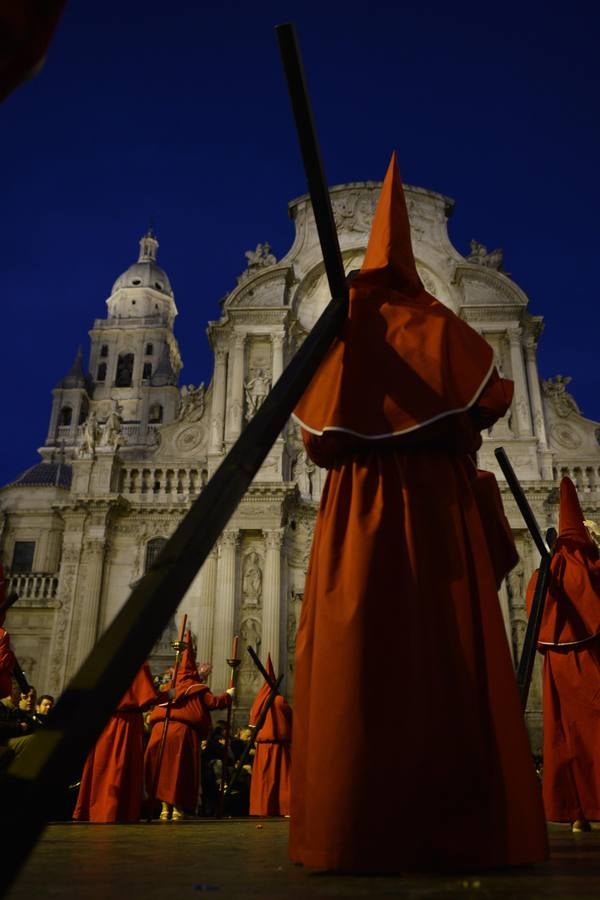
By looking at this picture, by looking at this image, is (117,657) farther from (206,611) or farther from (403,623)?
(206,611)

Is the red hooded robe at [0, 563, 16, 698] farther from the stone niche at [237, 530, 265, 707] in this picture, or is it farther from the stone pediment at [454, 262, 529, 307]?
the stone pediment at [454, 262, 529, 307]

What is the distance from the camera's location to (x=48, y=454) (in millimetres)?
54062

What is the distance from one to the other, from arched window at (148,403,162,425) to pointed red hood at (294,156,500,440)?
5518 cm

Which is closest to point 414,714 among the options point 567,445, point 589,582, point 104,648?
point 104,648

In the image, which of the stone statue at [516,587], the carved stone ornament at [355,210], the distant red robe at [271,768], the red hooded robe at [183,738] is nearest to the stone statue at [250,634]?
the distant red robe at [271,768]

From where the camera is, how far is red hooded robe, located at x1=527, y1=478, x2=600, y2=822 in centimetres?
547

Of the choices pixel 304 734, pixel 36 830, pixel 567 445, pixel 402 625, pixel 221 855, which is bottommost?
pixel 221 855

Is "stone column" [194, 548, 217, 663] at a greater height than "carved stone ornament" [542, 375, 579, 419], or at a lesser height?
lesser

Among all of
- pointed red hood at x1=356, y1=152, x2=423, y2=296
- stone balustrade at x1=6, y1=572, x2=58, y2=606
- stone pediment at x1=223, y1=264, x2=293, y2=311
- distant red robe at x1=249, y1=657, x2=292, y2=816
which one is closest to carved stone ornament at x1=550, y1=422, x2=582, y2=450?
stone pediment at x1=223, y1=264, x2=293, y2=311

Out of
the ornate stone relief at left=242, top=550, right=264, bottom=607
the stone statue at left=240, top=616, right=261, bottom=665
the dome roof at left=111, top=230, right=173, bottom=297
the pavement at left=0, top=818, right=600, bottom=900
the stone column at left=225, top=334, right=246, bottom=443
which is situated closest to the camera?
the pavement at left=0, top=818, right=600, bottom=900

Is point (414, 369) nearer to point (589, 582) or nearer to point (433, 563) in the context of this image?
point (433, 563)

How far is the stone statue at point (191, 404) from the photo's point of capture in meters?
20.0

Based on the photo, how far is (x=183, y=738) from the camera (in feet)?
28.9

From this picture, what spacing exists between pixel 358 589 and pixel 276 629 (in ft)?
→ 47.8
